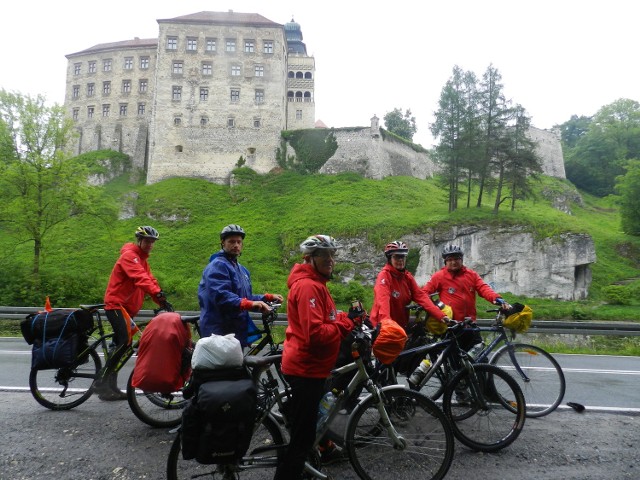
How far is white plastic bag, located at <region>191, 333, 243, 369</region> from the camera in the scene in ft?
10.7

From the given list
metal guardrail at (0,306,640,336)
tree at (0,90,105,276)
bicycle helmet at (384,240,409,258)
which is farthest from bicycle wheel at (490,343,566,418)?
tree at (0,90,105,276)

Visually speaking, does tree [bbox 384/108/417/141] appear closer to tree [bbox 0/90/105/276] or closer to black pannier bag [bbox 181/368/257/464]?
tree [bbox 0/90/105/276]

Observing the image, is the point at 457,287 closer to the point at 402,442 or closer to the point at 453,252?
the point at 453,252

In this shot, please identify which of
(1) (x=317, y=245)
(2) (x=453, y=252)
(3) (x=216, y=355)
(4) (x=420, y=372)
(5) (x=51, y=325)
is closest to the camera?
(3) (x=216, y=355)

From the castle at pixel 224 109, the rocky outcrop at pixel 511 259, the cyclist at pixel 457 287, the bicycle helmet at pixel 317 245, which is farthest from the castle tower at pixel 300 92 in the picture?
the bicycle helmet at pixel 317 245

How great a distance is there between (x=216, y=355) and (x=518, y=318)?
3971mm

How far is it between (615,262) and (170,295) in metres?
36.4

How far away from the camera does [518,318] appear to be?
550 cm

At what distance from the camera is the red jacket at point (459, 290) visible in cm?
619

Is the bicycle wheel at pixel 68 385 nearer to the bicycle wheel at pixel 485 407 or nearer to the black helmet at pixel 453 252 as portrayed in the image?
the bicycle wheel at pixel 485 407

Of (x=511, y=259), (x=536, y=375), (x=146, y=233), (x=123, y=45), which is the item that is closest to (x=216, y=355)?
(x=146, y=233)

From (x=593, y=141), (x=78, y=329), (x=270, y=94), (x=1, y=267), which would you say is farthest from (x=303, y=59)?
(x=78, y=329)

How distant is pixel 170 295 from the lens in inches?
1049

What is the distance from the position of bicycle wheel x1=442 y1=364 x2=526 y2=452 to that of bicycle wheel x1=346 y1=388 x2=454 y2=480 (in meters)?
0.76
